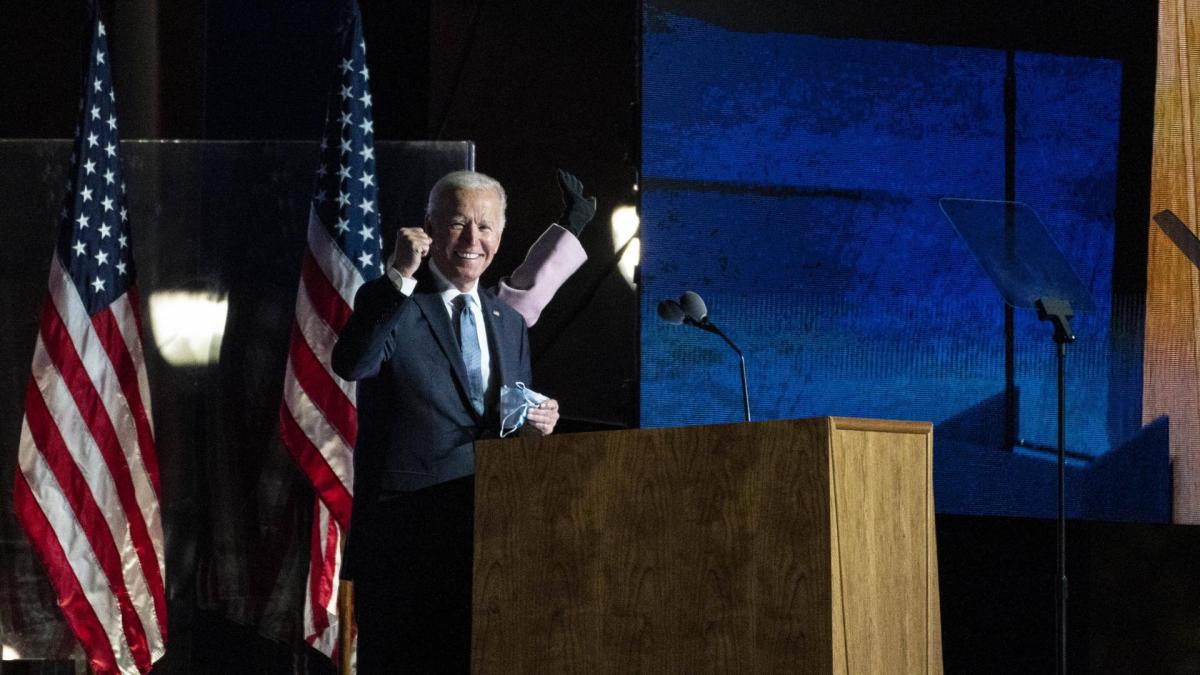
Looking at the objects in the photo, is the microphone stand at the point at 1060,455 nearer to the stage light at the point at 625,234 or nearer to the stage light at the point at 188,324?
the stage light at the point at 625,234

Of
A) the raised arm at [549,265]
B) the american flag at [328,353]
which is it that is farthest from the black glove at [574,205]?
the american flag at [328,353]

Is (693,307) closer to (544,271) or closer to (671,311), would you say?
(671,311)

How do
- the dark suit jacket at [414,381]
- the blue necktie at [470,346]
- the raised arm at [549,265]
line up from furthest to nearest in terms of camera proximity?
the raised arm at [549,265], the blue necktie at [470,346], the dark suit jacket at [414,381]

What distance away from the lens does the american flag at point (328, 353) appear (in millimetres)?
4168

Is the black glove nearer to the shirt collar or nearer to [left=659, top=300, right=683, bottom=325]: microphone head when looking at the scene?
the shirt collar

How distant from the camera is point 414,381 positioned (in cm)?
337

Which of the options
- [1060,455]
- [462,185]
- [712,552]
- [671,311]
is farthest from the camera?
[462,185]

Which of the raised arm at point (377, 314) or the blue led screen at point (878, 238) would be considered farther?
the blue led screen at point (878, 238)

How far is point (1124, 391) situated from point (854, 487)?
201 cm

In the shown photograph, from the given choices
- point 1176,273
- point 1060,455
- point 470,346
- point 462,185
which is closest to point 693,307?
point 470,346

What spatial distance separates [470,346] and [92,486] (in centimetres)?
144

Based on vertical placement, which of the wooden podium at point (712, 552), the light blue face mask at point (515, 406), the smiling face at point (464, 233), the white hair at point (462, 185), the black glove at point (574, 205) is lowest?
the wooden podium at point (712, 552)

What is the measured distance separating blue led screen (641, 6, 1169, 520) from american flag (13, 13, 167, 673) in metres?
1.54

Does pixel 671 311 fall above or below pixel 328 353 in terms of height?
below
